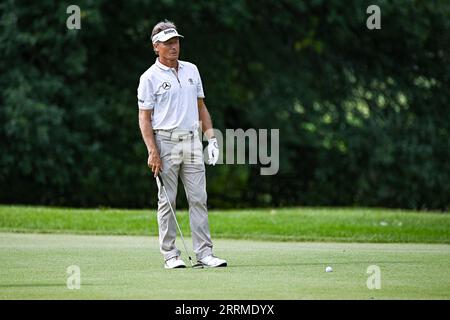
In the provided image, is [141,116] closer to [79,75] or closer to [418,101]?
[79,75]

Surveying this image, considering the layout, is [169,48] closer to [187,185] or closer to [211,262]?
[187,185]

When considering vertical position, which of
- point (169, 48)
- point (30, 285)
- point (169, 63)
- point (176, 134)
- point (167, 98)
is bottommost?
point (30, 285)

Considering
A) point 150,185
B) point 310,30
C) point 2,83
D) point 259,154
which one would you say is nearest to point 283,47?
point 310,30

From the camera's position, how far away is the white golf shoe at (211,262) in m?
9.45

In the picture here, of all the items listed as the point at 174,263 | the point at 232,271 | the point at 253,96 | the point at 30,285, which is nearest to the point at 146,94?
the point at 174,263

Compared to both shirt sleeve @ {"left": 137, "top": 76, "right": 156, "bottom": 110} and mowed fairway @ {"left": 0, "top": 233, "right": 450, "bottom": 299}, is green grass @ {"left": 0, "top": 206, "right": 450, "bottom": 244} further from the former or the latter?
shirt sleeve @ {"left": 137, "top": 76, "right": 156, "bottom": 110}

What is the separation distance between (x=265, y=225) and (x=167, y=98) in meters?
5.92

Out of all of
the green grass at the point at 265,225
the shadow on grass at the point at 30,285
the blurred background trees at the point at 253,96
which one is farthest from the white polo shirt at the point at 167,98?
the blurred background trees at the point at 253,96

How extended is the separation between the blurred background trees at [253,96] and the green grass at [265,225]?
7824mm

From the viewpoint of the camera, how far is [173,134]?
9641mm

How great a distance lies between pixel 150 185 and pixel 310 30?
5.73 metres

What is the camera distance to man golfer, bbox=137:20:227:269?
958 cm

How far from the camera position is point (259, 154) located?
28.2 m

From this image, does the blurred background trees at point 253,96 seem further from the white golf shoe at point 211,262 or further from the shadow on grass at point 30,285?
the shadow on grass at point 30,285
